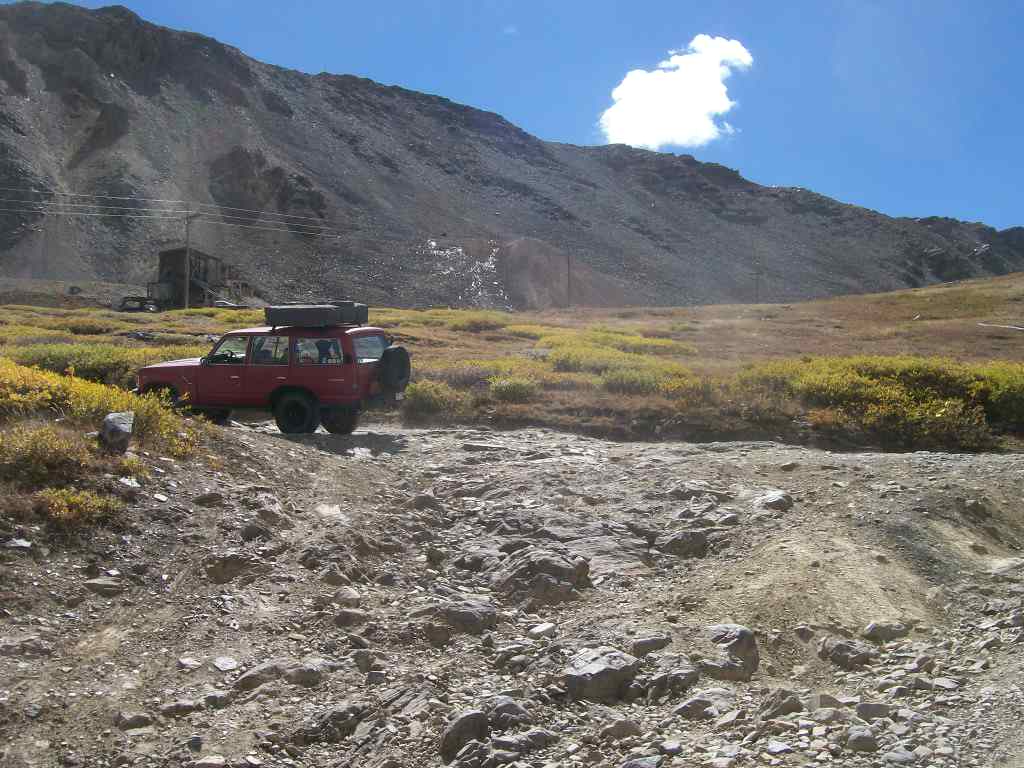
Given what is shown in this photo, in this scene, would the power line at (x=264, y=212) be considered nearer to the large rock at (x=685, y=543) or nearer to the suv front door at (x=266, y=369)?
the suv front door at (x=266, y=369)

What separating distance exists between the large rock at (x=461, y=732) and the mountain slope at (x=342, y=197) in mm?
76689

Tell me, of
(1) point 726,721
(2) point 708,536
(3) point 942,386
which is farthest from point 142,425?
(3) point 942,386

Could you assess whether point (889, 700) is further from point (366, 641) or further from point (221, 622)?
point (221, 622)

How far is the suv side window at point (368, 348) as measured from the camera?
45.2 feet

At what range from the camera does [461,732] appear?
16.1ft

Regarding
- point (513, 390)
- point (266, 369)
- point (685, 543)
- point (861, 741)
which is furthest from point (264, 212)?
point (861, 741)

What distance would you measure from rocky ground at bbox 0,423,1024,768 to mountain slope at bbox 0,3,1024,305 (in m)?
73.2

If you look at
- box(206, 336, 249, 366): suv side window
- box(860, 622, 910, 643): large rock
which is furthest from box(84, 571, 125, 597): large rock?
box(206, 336, 249, 366): suv side window

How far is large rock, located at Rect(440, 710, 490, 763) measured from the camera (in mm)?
4820

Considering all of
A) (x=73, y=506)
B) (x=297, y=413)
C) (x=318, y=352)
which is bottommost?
(x=73, y=506)

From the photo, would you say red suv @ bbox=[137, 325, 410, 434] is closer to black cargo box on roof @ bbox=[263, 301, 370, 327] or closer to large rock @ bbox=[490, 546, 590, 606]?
black cargo box on roof @ bbox=[263, 301, 370, 327]

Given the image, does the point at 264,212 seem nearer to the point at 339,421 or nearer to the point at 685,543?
the point at 339,421

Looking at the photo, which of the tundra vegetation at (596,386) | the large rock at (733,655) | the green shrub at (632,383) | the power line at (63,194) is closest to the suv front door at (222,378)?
the tundra vegetation at (596,386)

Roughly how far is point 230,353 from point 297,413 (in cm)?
160
